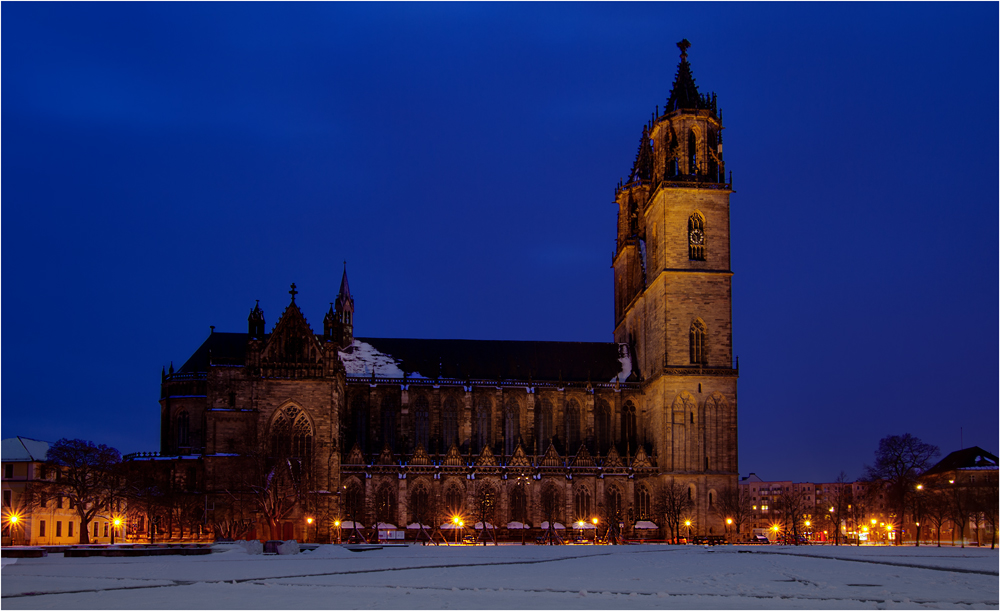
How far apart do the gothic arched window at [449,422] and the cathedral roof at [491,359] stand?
310cm

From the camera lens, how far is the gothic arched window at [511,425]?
105750 millimetres

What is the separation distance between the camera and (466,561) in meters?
51.4

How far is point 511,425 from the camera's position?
350ft

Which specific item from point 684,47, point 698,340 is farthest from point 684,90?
point 698,340

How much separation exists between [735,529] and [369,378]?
117 feet

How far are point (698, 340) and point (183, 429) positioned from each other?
152 feet

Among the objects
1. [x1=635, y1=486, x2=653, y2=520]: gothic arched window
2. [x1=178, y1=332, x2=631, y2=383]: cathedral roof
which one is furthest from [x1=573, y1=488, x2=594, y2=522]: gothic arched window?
[x1=178, y1=332, x2=631, y2=383]: cathedral roof

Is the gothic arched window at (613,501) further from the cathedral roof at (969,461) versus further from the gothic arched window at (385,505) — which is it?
the cathedral roof at (969,461)

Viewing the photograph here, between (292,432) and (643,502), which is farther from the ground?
(292,432)

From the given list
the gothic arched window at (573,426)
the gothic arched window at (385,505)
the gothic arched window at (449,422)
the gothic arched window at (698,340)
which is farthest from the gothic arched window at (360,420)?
the gothic arched window at (698,340)

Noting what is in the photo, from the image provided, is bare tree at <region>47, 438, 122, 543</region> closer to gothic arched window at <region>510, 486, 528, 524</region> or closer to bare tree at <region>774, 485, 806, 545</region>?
gothic arched window at <region>510, 486, 528, 524</region>

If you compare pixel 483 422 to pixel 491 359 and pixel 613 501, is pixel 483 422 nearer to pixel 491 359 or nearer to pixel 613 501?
pixel 491 359

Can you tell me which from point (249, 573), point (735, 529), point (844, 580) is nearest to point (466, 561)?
point (249, 573)

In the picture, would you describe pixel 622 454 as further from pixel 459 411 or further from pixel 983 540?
pixel 983 540
